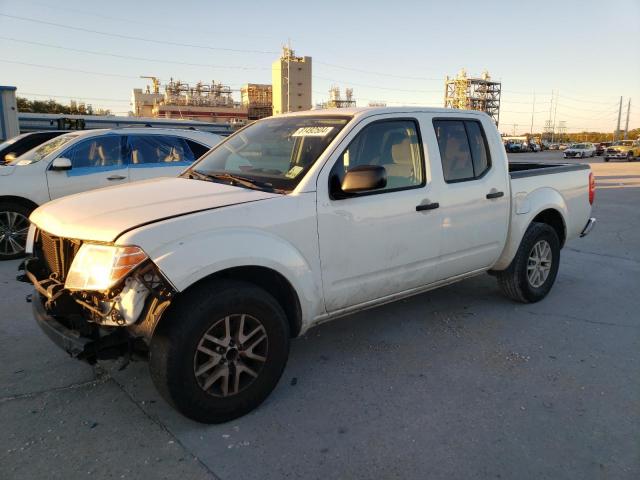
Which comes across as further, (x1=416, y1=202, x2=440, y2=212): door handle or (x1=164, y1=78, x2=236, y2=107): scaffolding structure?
(x1=164, y1=78, x2=236, y2=107): scaffolding structure

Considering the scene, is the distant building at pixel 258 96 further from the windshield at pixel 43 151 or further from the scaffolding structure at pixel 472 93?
the windshield at pixel 43 151

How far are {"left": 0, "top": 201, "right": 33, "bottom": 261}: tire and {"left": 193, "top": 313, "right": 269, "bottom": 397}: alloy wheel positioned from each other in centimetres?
519

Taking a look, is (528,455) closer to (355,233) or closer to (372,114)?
(355,233)

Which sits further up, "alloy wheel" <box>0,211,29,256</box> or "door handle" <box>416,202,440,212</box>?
"door handle" <box>416,202,440,212</box>

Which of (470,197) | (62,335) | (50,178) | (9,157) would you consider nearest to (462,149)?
(470,197)

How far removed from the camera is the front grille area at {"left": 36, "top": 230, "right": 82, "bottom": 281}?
2.78m

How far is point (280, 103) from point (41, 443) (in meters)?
91.3

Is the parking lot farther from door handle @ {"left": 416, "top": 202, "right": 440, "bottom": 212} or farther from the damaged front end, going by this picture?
door handle @ {"left": 416, "top": 202, "right": 440, "bottom": 212}

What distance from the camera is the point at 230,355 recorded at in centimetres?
276

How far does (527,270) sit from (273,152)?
9.15 feet

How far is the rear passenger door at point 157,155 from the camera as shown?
7.32 metres

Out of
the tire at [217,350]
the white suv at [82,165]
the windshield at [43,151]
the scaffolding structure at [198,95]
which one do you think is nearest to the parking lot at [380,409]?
the tire at [217,350]

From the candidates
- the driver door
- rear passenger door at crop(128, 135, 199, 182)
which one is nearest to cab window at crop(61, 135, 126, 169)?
rear passenger door at crop(128, 135, 199, 182)

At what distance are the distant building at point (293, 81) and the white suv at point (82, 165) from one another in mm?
83485
